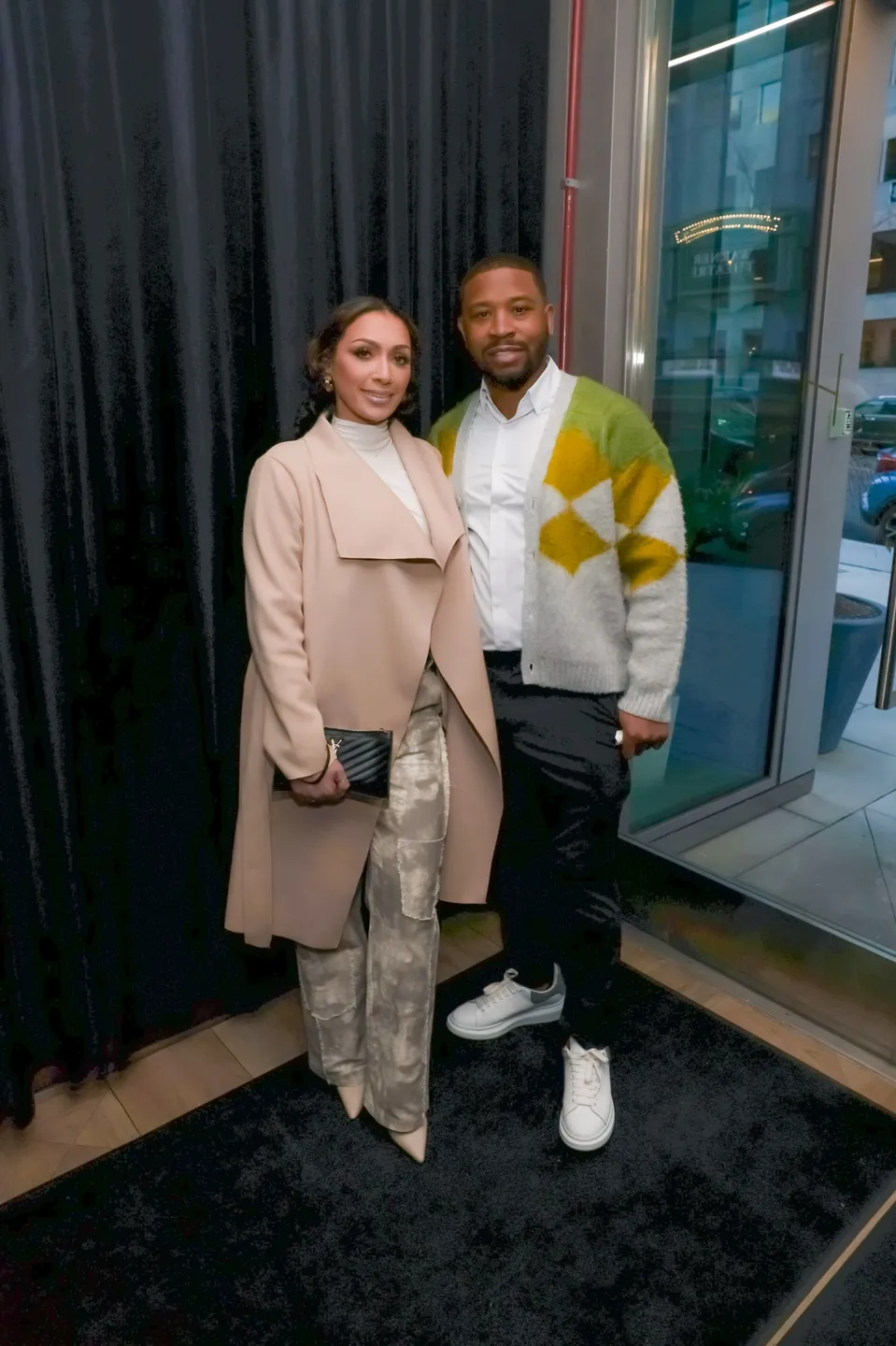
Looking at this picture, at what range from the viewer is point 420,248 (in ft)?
6.11

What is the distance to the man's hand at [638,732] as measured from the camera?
1.62 m

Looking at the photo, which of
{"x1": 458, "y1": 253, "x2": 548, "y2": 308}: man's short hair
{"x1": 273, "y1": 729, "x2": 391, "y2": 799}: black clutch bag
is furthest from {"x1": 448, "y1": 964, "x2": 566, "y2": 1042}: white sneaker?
{"x1": 458, "y1": 253, "x2": 548, "y2": 308}: man's short hair

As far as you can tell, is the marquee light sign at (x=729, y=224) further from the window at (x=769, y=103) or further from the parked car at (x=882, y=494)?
the parked car at (x=882, y=494)

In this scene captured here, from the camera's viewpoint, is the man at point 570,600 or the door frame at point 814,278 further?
the door frame at point 814,278

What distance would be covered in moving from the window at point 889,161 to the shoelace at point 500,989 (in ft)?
6.95

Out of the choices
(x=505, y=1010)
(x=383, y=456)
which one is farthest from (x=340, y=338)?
(x=505, y=1010)

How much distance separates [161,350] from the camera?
161cm

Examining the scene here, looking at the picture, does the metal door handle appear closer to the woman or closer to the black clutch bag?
the woman

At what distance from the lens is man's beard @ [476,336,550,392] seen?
1571mm

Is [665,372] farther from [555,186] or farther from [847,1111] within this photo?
[847,1111]

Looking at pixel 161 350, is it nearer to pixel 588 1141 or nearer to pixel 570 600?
pixel 570 600

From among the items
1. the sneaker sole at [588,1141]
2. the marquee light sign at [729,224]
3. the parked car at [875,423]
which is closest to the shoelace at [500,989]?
the sneaker sole at [588,1141]

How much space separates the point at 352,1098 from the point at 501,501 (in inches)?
43.8

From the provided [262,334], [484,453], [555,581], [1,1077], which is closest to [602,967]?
[555,581]
